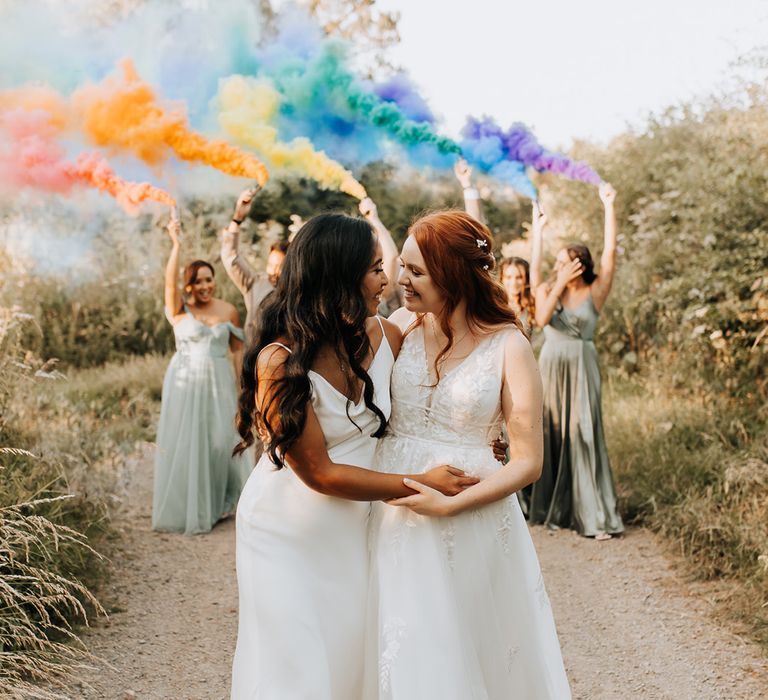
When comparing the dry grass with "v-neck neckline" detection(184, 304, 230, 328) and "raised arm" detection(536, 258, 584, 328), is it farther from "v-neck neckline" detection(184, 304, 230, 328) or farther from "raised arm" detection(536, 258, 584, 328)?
"raised arm" detection(536, 258, 584, 328)

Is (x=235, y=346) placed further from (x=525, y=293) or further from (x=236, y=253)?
(x=525, y=293)

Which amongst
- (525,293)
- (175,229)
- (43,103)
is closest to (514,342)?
(525,293)

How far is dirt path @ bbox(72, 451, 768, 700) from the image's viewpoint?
4.33m

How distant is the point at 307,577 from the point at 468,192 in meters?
2.87

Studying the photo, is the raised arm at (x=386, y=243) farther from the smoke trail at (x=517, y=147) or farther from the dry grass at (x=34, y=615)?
the dry grass at (x=34, y=615)

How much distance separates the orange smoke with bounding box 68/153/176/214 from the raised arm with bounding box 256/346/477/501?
13.1 feet

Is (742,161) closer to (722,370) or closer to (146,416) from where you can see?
(722,370)

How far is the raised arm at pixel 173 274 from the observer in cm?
693

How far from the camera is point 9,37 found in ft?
23.0

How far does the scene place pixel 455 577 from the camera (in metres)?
2.88

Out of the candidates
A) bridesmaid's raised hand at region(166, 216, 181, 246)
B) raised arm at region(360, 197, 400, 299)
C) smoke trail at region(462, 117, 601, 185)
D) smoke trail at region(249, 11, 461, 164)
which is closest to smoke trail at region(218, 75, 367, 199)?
smoke trail at region(249, 11, 461, 164)

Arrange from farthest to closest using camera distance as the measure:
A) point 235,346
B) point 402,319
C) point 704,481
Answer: point 235,346
point 704,481
point 402,319

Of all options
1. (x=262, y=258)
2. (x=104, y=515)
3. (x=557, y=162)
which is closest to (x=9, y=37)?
(x=104, y=515)

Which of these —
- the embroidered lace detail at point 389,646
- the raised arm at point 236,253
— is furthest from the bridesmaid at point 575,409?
the embroidered lace detail at point 389,646
